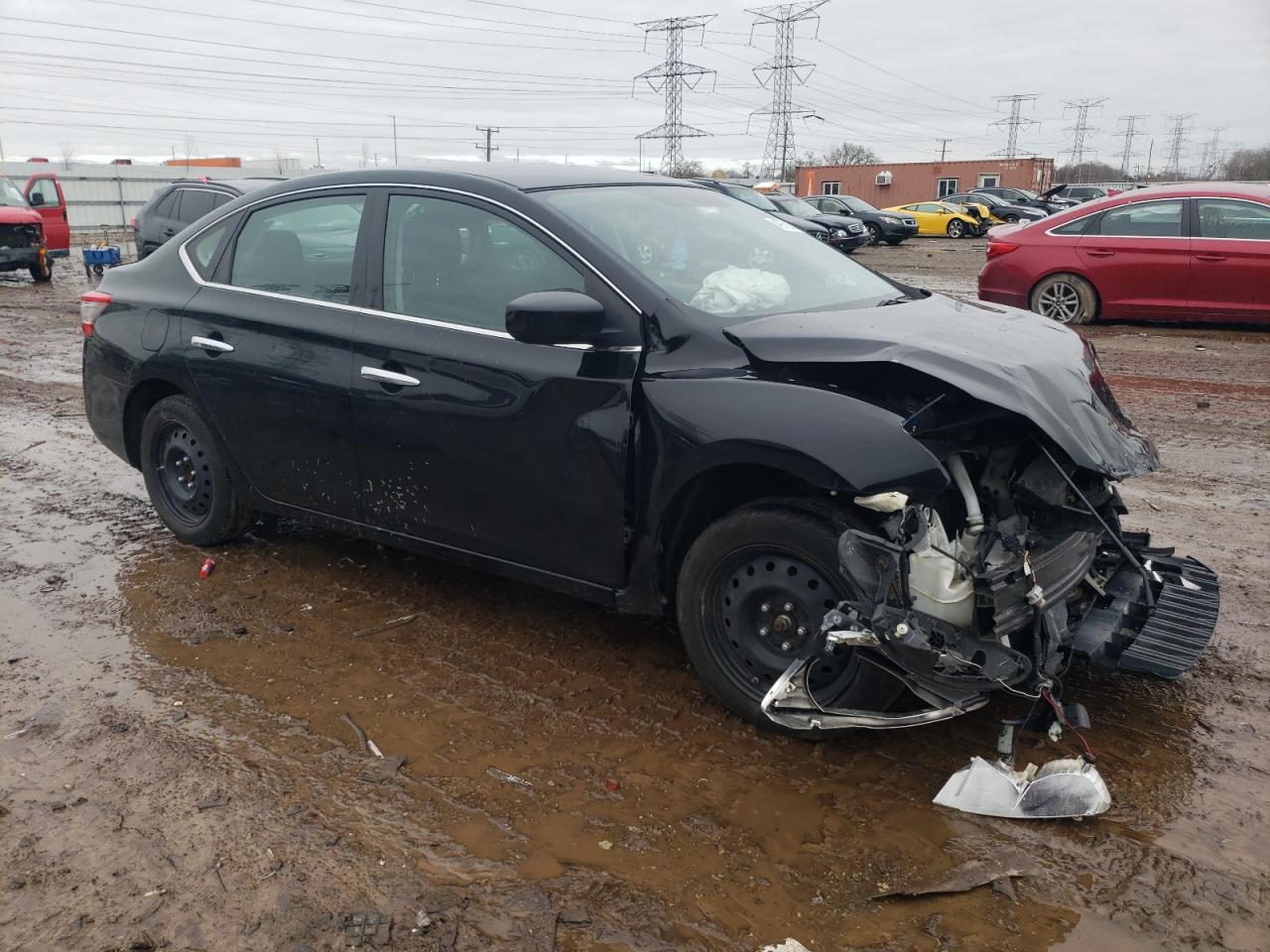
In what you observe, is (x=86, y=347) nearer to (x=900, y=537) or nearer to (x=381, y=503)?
(x=381, y=503)

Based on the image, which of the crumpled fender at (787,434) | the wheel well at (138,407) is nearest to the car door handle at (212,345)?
the wheel well at (138,407)

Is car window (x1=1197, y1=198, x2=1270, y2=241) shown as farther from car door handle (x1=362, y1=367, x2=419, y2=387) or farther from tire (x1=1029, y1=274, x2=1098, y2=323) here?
car door handle (x1=362, y1=367, x2=419, y2=387)

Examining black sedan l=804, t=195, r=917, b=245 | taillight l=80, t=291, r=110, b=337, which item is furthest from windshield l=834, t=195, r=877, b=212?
taillight l=80, t=291, r=110, b=337

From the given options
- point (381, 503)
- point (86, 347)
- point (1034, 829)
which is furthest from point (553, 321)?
point (86, 347)

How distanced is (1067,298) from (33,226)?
55.3 ft

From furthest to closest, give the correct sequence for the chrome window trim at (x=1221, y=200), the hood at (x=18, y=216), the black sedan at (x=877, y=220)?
the black sedan at (x=877, y=220)
the hood at (x=18, y=216)
the chrome window trim at (x=1221, y=200)

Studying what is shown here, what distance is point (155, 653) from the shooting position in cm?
411

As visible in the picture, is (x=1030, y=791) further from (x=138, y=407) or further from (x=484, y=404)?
(x=138, y=407)

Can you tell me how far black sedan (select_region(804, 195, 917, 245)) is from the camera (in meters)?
30.8

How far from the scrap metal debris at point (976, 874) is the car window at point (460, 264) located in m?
2.15

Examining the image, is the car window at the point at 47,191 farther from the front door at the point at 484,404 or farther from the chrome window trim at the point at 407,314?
the front door at the point at 484,404

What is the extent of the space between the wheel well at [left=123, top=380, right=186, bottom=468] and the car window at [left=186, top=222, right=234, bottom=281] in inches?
23.0

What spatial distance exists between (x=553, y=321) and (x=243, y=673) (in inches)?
71.2

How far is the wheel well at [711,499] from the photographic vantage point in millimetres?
3322
